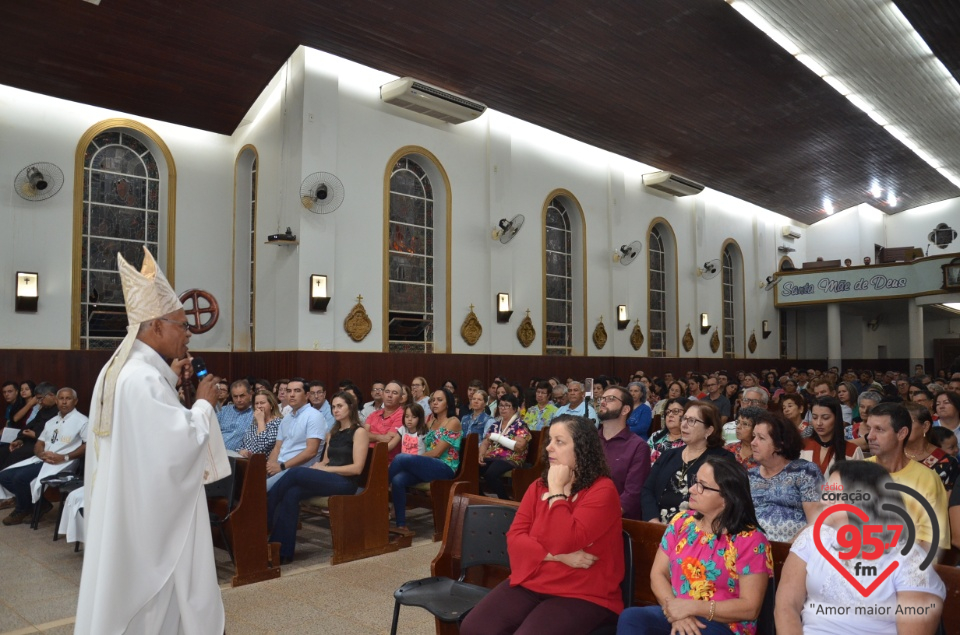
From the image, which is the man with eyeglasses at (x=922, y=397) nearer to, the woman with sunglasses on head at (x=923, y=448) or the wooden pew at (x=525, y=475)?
the woman with sunglasses on head at (x=923, y=448)

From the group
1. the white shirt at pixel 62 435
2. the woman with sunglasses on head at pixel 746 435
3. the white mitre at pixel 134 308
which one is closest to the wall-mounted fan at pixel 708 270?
the woman with sunglasses on head at pixel 746 435

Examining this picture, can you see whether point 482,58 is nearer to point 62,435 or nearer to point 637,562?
point 62,435

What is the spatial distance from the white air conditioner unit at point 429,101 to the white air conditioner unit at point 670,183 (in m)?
5.54

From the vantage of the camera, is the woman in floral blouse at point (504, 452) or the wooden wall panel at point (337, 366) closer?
the woman in floral blouse at point (504, 452)

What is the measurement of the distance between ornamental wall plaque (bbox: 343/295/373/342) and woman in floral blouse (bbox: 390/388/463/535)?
→ 4397 mm

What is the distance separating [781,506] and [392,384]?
4.29m

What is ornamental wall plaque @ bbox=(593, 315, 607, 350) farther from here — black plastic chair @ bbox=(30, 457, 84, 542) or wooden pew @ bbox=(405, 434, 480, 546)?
black plastic chair @ bbox=(30, 457, 84, 542)

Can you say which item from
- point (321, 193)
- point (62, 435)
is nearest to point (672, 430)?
point (62, 435)

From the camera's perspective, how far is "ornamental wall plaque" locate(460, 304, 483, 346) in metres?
12.4

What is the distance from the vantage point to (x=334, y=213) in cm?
1074

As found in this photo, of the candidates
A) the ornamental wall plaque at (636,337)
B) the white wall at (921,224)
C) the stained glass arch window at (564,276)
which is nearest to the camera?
the stained glass arch window at (564,276)

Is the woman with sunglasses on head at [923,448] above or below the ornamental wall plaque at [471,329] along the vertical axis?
below

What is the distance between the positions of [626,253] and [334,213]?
7.04 meters

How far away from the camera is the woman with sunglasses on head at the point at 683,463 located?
3982 millimetres
